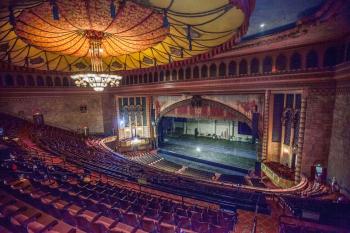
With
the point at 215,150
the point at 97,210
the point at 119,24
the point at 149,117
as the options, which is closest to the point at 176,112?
the point at 149,117

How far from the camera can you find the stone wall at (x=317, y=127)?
8.41 m

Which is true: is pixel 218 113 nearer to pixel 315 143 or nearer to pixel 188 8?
pixel 315 143

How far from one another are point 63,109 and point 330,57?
1942 centimetres

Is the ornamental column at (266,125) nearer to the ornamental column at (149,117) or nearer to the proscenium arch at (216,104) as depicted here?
the proscenium arch at (216,104)

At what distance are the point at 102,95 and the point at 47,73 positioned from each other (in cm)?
480

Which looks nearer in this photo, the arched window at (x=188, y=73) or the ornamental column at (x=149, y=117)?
the arched window at (x=188, y=73)

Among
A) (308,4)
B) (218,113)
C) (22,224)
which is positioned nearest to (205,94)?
(218,113)

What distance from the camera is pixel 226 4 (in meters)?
4.32

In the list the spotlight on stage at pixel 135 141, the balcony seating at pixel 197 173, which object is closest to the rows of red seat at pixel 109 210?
Result: the balcony seating at pixel 197 173

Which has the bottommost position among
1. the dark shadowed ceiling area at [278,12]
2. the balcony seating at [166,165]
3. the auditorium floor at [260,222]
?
the balcony seating at [166,165]

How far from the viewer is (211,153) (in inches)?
645

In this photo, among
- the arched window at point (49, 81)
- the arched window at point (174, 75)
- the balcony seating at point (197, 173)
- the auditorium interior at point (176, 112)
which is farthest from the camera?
the arched window at point (49, 81)

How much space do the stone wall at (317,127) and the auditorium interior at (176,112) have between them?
0.05 m

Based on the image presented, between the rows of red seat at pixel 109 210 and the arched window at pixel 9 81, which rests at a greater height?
the arched window at pixel 9 81
